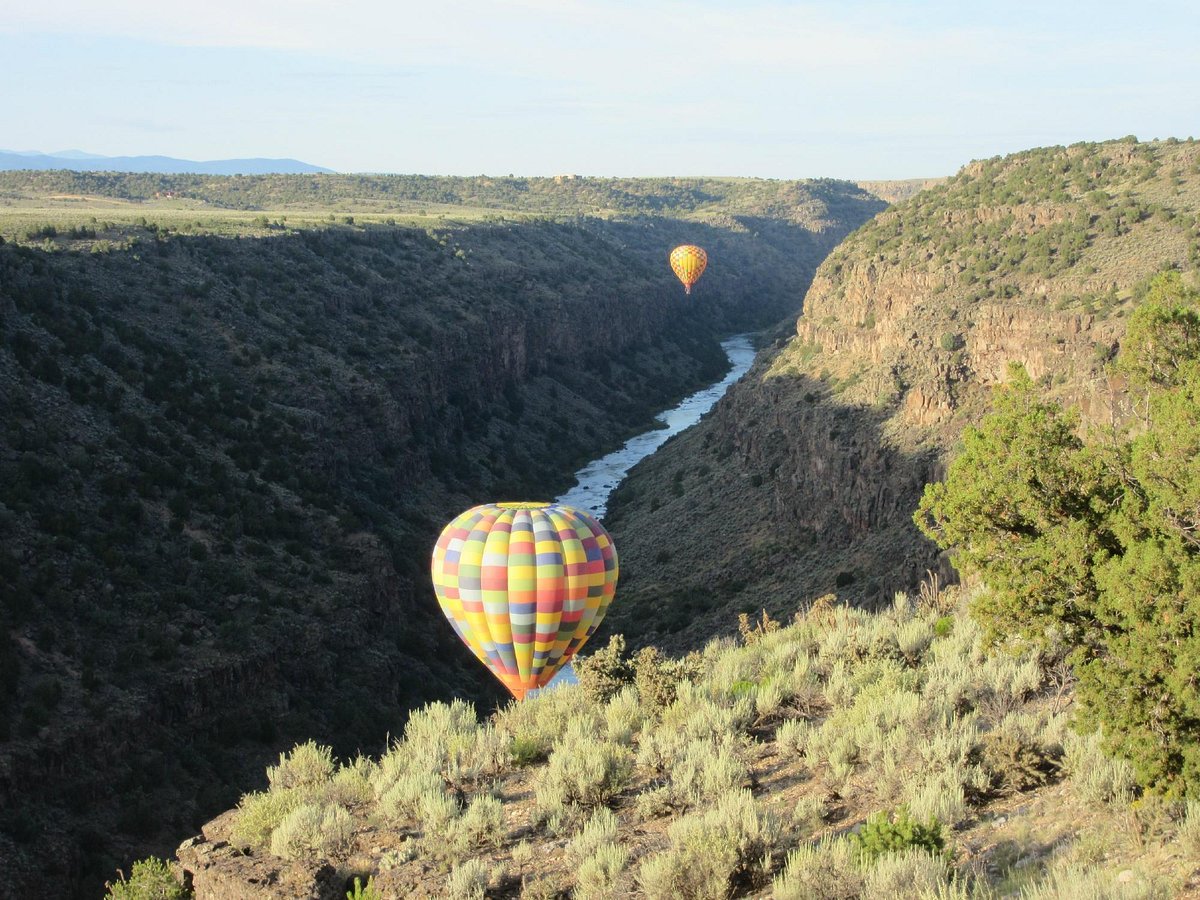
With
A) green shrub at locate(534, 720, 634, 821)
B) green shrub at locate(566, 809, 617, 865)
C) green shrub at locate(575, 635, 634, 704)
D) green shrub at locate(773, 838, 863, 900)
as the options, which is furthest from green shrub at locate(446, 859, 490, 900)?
green shrub at locate(575, 635, 634, 704)

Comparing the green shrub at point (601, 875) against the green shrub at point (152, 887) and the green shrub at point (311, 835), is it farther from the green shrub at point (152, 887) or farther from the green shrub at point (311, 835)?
the green shrub at point (152, 887)

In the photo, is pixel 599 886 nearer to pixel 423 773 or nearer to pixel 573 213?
pixel 423 773

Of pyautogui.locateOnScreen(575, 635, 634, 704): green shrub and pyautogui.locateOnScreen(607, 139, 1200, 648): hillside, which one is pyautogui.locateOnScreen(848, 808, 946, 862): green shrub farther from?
pyautogui.locateOnScreen(607, 139, 1200, 648): hillside

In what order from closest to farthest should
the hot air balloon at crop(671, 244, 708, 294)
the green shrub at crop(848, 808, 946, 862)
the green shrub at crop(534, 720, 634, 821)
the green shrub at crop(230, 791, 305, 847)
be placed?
the green shrub at crop(848, 808, 946, 862) → the green shrub at crop(534, 720, 634, 821) → the green shrub at crop(230, 791, 305, 847) → the hot air balloon at crop(671, 244, 708, 294)

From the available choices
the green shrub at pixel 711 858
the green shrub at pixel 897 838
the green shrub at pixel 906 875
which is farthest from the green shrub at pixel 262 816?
the green shrub at pixel 906 875

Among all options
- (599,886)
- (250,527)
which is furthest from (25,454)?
(599,886)

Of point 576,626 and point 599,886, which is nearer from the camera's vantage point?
point 599,886
